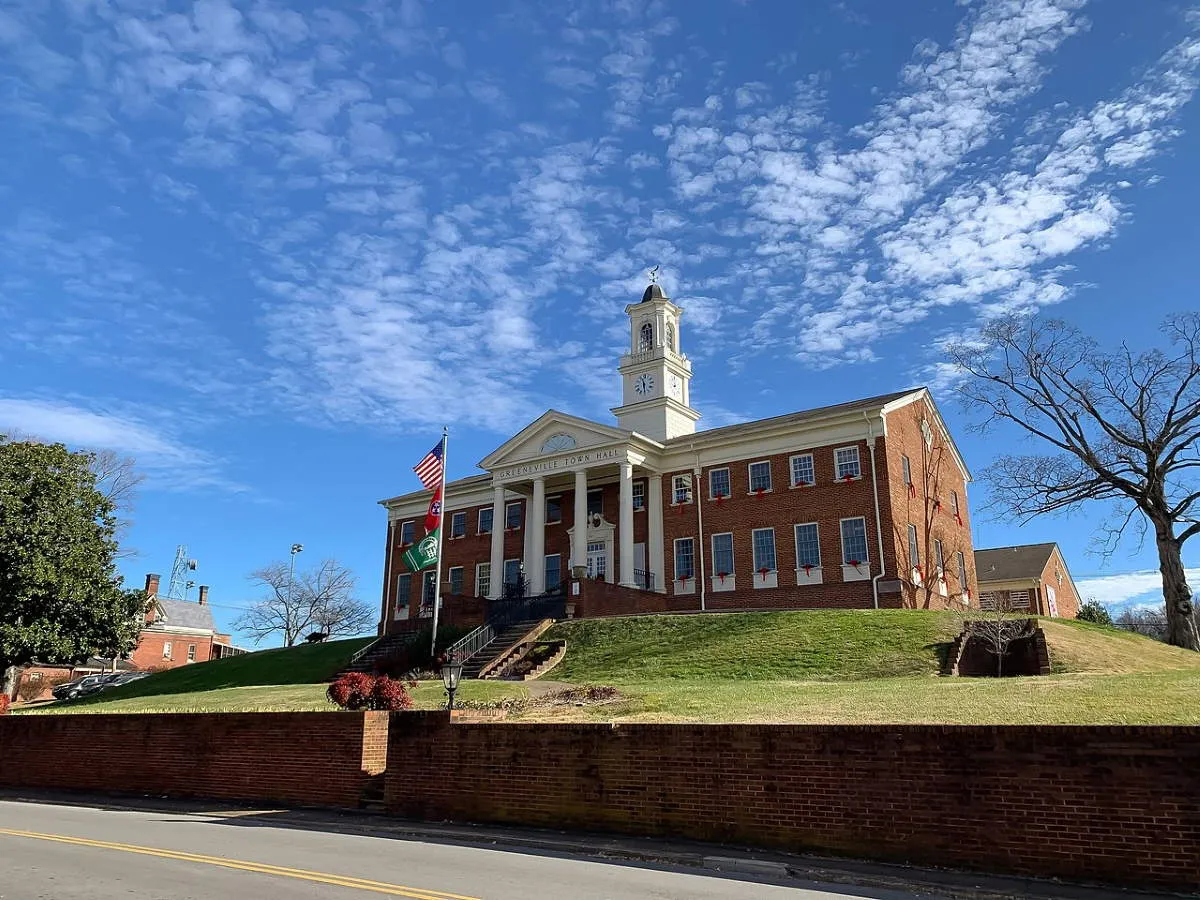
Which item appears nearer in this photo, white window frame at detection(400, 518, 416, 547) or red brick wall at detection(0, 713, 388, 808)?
red brick wall at detection(0, 713, 388, 808)

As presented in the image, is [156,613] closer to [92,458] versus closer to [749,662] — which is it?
[92,458]

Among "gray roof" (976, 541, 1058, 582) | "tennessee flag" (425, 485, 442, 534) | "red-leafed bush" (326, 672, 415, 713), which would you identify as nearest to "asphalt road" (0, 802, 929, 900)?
"red-leafed bush" (326, 672, 415, 713)

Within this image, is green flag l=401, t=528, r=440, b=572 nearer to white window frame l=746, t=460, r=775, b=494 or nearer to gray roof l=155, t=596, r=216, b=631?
white window frame l=746, t=460, r=775, b=494

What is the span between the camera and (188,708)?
24.3m

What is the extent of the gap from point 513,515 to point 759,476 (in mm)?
13541

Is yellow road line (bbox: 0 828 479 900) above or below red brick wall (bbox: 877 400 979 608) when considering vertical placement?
below

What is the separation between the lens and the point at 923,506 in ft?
125

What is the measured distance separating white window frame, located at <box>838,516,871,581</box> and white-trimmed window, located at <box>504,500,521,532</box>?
55.0 feet

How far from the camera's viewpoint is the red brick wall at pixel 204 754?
51.1 feet

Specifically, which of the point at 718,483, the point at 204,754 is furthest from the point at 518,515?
the point at 204,754

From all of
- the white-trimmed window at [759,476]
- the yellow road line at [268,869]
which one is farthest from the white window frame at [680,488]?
the yellow road line at [268,869]

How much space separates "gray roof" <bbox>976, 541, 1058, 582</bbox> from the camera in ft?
175

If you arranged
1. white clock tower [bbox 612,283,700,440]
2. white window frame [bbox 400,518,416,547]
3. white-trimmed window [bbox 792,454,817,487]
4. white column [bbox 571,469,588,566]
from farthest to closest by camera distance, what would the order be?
white window frame [bbox 400,518,416,547], white clock tower [bbox 612,283,700,440], white column [bbox 571,469,588,566], white-trimmed window [bbox 792,454,817,487]

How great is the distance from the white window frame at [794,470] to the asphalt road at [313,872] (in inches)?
1061
